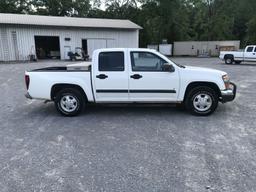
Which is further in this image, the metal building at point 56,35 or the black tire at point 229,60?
the metal building at point 56,35

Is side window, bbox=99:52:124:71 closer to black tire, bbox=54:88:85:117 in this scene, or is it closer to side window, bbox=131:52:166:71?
side window, bbox=131:52:166:71

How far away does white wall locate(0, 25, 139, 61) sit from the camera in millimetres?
25312

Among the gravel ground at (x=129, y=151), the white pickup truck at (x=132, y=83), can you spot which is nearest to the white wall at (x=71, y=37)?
the gravel ground at (x=129, y=151)

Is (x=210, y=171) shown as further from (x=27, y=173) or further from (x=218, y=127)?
(x=27, y=173)

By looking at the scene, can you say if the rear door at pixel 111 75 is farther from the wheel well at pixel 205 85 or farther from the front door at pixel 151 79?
the wheel well at pixel 205 85

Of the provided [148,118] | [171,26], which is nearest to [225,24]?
[171,26]

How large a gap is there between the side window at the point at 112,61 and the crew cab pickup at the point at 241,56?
1905 centimetres

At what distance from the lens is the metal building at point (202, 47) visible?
114 feet

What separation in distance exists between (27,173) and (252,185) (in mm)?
3064

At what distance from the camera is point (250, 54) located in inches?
838

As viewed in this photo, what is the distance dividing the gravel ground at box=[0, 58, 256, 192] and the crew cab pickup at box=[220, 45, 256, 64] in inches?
666

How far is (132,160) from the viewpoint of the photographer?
3805 mm

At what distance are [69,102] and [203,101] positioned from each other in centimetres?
337

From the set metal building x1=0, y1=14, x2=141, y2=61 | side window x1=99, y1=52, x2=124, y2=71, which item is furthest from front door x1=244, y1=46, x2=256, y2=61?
side window x1=99, y1=52, x2=124, y2=71
